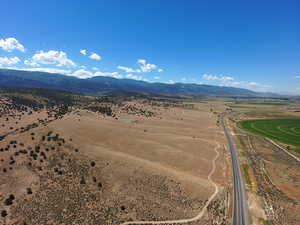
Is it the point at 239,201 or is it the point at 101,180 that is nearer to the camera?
the point at 239,201

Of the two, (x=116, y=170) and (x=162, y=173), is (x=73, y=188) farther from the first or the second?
(x=162, y=173)

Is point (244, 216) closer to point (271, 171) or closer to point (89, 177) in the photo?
point (271, 171)

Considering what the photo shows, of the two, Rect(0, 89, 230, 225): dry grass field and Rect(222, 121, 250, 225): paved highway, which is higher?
Rect(0, 89, 230, 225): dry grass field

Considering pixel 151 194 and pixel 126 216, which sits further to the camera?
pixel 151 194

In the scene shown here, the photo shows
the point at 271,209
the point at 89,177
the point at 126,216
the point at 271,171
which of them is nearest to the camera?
the point at 126,216

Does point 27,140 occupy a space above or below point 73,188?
above

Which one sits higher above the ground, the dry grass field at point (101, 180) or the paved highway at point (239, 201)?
the dry grass field at point (101, 180)

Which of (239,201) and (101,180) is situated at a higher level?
(101,180)

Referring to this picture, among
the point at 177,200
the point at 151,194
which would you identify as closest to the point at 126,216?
the point at 151,194

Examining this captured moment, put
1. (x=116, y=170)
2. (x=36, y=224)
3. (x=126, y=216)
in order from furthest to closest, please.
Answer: (x=116, y=170)
(x=126, y=216)
(x=36, y=224)

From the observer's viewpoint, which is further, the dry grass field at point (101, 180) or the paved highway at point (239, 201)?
the paved highway at point (239, 201)

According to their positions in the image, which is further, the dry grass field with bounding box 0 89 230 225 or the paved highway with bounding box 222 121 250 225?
the paved highway with bounding box 222 121 250 225
